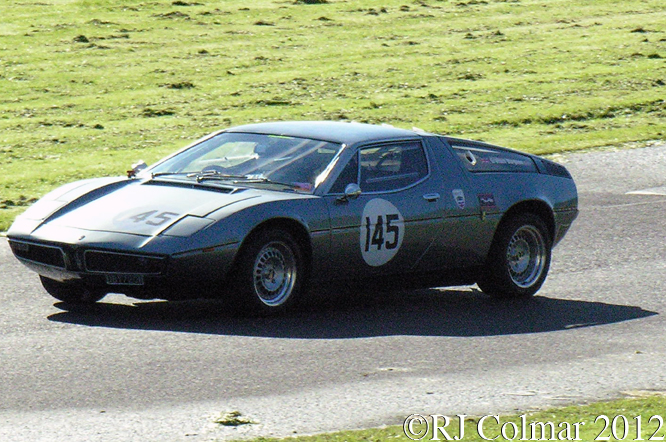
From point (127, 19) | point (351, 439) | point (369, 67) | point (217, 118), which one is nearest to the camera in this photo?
point (351, 439)

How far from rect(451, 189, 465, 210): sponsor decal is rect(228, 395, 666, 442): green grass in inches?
125

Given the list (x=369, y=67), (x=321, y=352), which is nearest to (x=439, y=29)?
(x=369, y=67)

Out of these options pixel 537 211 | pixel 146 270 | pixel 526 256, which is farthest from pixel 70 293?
pixel 537 211

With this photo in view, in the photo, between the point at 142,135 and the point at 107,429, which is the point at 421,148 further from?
the point at 142,135

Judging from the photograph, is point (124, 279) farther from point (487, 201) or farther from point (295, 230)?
point (487, 201)

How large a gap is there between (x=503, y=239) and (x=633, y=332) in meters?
1.50

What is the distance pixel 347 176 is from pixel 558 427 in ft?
11.2

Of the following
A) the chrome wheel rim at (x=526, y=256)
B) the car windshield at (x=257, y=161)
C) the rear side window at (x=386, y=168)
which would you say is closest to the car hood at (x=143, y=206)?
the car windshield at (x=257, y=161)

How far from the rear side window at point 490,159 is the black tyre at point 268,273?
6.38 ft

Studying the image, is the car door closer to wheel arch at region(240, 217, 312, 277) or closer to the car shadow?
wheel arch at region(240, 217, 312, 277)

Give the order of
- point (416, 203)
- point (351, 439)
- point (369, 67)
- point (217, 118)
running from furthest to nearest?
1. point (369, 67)
2. point (217, 118)
3. point (416, 203)
4. point (351, 439)

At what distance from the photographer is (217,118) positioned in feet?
75.8

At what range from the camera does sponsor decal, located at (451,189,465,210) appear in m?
10.0

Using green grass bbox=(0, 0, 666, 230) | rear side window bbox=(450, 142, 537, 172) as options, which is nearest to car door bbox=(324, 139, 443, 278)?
rear side window bbox=(450, 142, 537, 172)
